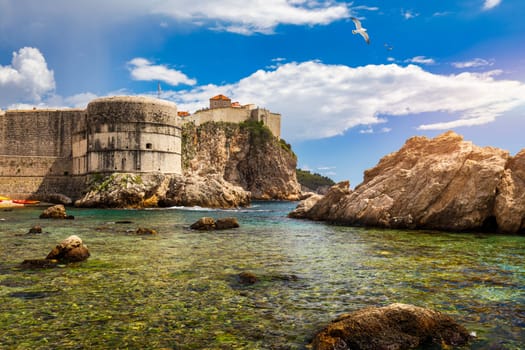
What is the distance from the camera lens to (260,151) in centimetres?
7550

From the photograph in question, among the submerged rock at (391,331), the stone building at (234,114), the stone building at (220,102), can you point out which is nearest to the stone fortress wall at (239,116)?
the stone building at (234,114)

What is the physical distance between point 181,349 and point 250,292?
2.51 meters

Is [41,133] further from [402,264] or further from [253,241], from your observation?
[402,264]

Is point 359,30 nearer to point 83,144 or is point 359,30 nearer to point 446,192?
point 446,192

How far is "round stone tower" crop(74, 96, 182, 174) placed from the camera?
3834cm

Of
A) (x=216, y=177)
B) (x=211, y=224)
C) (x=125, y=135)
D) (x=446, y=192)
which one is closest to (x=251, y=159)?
(x=216, y=177)

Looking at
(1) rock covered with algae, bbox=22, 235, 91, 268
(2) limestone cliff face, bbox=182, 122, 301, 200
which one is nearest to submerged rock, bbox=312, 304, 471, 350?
(1) rock covered with algae, bbox=22, 235, 91, 268

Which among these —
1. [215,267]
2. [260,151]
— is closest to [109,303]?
[215,267]

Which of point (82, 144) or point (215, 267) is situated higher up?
point (82, 144)

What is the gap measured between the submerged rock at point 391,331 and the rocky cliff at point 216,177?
106ft

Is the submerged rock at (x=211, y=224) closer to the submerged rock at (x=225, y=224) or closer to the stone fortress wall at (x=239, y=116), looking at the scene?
the submerged rock at (x=225, y=224)

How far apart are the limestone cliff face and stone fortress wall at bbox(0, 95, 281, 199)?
2734cm

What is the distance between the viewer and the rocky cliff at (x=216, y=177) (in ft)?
119

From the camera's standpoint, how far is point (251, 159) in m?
76.2
